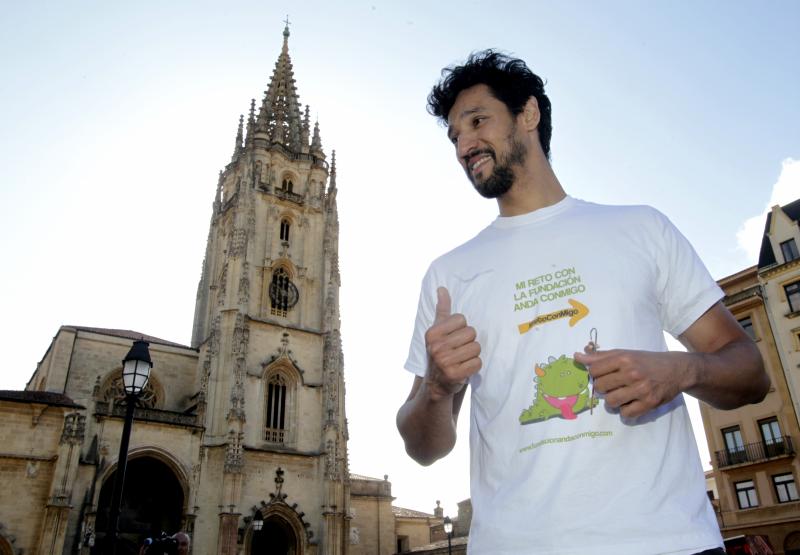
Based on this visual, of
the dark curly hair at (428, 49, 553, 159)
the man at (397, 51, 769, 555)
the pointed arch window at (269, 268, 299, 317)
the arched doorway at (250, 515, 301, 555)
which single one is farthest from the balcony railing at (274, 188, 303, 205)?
the man at (397, 51, 769, 555)

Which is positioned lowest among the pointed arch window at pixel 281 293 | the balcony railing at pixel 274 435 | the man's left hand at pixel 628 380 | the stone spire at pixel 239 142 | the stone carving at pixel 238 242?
the man's left hand at pixel 628 380

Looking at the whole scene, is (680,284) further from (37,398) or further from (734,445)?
(37,398)

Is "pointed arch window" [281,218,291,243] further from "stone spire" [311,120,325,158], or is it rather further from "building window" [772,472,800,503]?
"building window" [772,472,800,503]

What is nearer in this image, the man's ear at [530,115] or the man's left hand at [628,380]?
the man's left hand at [628,380]

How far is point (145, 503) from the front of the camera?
90.1 ft

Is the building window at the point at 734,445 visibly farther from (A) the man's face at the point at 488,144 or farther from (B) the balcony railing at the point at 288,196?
(B) the balcony railing at the point at 288,196

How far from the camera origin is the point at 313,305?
114 feet

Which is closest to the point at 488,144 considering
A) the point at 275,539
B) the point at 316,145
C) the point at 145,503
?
the point at 145,503

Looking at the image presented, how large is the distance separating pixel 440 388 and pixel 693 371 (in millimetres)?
728

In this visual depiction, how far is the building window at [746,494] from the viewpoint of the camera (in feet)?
74.2

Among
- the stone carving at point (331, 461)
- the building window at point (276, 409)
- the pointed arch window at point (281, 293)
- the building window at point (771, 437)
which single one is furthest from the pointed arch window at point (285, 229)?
the building window at point (771, 437)

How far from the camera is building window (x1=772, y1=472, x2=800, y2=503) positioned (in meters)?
21.4

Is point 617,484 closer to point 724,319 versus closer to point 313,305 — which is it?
point 724,319

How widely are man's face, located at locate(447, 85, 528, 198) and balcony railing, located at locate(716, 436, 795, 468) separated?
2386 cm
